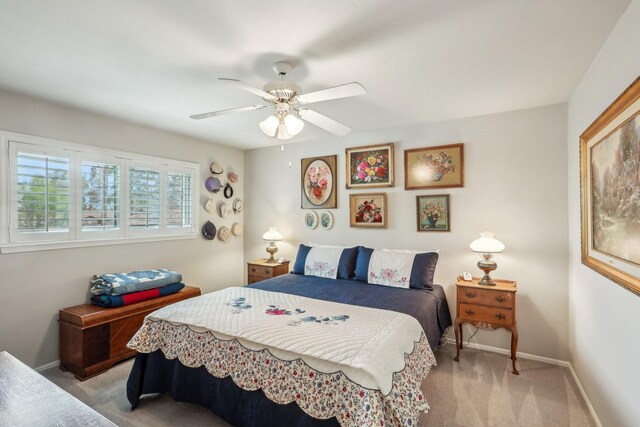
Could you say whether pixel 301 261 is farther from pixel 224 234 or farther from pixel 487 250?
pixel 487 250

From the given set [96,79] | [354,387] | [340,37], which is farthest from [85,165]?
[354,387]

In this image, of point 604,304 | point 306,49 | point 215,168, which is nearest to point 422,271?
point 604,304

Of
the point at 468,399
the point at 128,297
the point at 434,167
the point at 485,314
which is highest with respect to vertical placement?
the point at 434,167

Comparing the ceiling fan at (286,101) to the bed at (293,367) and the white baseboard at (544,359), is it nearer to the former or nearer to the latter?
the bed at (293,367)

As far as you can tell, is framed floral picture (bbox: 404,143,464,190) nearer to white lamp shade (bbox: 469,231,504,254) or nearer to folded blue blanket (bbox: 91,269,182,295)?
white lamp shade (bbox: 469,231,504,254)

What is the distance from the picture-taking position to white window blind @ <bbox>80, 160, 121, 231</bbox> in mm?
3084

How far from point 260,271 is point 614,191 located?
3.58 meters

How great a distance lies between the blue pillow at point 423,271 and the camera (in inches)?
119

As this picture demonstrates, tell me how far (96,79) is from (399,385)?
A: 9.70ft

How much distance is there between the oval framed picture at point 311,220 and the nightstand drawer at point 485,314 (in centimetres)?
206

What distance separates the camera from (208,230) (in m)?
4.30

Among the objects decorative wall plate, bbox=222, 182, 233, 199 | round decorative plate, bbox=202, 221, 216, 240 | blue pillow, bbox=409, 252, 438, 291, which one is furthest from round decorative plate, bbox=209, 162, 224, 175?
blue pillow, bbox=409, 252, 438, 291

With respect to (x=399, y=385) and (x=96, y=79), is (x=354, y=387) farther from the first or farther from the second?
(x=96, y=79)

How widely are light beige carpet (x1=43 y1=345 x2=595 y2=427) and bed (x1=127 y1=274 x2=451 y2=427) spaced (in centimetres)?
14
